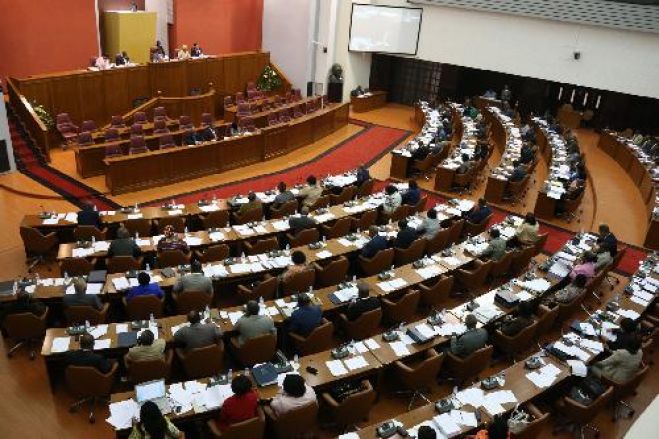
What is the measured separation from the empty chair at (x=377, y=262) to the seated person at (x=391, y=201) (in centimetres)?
218

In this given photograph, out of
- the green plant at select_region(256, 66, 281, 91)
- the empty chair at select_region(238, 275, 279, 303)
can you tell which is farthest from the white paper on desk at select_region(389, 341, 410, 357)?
the green plant at select_region(256, 66, 281, 91)

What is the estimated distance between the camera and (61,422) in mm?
6961

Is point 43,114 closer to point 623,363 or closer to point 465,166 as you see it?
→ point 465,166

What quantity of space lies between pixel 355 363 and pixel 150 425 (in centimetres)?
271

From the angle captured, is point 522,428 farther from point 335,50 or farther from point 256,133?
point 335,50

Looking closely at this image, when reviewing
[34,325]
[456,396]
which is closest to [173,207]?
[34,325]

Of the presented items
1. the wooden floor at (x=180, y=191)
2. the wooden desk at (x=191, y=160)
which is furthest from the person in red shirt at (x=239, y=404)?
the wooden desk at (x=191, y=160)

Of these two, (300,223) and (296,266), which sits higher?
(300,223)

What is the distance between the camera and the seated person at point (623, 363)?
7133 millimetres

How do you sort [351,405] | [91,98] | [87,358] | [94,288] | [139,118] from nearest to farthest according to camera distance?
[351,405] < [87,358] < [94,288] < [139,118] < [91,98]

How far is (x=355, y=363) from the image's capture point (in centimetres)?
706

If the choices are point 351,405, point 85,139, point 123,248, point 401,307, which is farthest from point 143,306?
point 85,139

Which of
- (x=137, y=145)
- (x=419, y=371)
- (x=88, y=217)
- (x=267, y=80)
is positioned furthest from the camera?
(x=267, y=80)

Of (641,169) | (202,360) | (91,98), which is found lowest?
(202,360)
